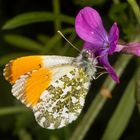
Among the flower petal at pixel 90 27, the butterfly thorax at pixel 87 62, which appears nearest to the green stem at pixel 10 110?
the butterfly thorax at pixel 87 62

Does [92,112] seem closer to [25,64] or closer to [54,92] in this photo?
[54,92]

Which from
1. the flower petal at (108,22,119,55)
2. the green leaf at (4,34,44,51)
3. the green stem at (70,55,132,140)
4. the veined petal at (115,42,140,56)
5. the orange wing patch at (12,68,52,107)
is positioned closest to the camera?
the flower petal at (108,22,119,55)

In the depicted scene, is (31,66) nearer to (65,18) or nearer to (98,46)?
(98,46)

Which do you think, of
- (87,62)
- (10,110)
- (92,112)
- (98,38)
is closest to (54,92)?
(87,62)

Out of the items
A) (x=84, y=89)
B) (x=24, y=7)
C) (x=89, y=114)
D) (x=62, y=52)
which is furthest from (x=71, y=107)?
(x=24, y=7)

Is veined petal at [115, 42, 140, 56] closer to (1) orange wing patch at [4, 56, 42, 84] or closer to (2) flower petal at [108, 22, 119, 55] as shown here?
(2) flower petal at [108, 22, 119, 55]

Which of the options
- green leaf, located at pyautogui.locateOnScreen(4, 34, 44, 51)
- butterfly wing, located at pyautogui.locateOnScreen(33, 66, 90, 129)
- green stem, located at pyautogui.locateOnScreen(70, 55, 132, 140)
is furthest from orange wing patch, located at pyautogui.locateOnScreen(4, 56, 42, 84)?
green leaf, located at pyautogui.locateOnScreen(4, 34, 44, 51)
